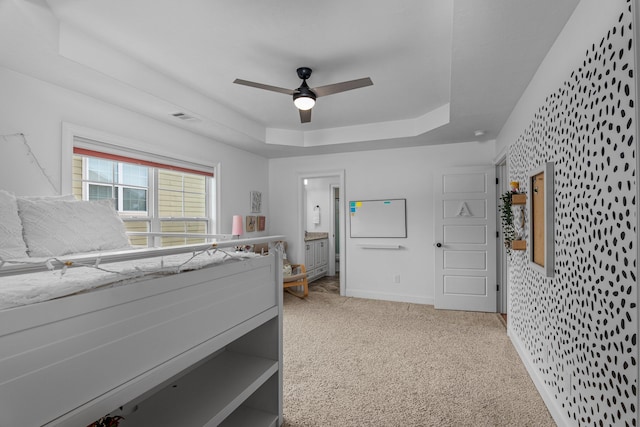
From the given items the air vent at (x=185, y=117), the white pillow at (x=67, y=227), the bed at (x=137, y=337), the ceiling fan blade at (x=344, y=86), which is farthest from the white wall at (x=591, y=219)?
the air vent at (x=185, y=117)

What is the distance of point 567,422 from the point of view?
1.82 m

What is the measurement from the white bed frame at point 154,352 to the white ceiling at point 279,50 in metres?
1.54

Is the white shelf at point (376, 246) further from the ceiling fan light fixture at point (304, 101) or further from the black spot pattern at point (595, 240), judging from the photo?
the ceiling fan light fixture at point (304, 101)

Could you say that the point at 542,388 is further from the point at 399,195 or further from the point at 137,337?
the point at 399,195

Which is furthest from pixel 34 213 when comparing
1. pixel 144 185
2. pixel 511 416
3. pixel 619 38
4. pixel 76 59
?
pixel 511 416

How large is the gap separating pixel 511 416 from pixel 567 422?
32 centimetres

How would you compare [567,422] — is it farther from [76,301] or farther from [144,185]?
[144,185]

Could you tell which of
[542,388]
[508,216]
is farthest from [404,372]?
[508,216]

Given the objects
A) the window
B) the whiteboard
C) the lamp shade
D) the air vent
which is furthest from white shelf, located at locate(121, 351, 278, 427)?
the whiteboard

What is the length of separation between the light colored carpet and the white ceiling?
91.8 inches

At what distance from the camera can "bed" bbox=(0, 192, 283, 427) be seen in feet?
2.74

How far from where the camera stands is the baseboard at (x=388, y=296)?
4.75 metres

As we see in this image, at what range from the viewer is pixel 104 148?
301 cm

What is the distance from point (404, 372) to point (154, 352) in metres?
2.11
